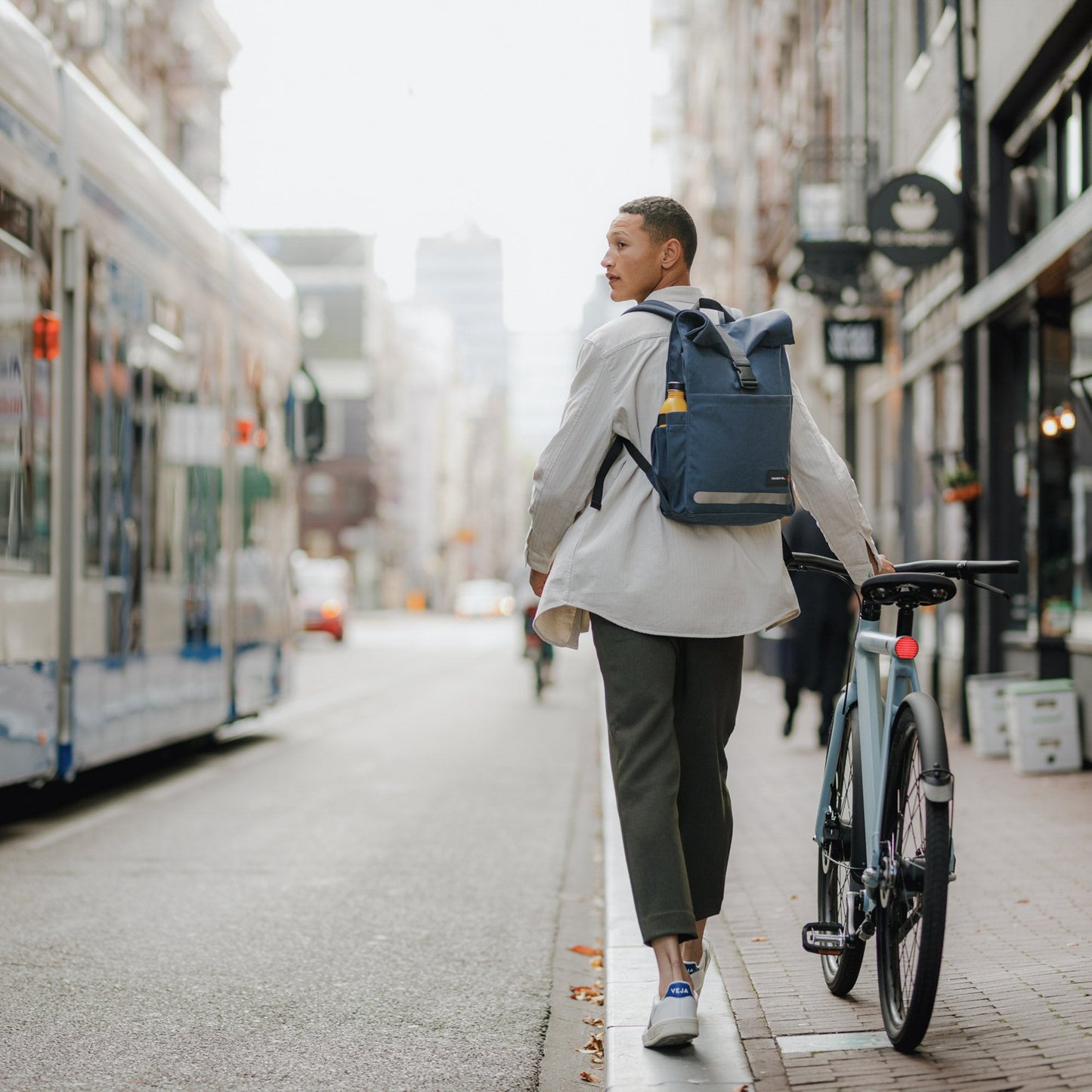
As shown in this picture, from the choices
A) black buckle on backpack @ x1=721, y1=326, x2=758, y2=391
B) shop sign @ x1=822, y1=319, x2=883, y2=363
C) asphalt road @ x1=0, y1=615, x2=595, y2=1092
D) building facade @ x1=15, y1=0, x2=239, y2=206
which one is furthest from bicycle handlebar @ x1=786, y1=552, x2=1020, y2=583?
building facade @ x1=15, y1=0, x2=239, y2=206

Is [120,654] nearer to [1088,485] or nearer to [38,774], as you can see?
[38,774]

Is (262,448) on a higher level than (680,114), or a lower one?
lower

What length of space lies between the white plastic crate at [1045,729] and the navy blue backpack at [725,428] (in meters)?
6.33

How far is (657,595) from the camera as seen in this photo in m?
3.79

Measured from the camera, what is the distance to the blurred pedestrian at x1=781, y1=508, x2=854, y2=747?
11188 mm

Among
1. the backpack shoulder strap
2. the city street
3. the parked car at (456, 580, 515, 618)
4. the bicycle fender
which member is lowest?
the parked car at (456, 580, 515, 618)

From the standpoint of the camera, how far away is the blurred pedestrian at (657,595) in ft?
12.4

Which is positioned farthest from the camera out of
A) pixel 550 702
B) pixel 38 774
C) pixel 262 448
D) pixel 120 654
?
pixel 550 702

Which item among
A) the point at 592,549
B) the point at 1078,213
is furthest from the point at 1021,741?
the point at 592,549

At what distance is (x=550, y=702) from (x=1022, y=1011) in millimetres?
14279

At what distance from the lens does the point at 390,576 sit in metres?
86.7

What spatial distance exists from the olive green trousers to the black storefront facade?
5.87 metres

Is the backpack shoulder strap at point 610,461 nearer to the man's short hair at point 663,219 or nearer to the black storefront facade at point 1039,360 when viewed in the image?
the man's short hair at point 663,219

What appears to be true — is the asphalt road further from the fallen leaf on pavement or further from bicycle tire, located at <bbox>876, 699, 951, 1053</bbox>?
bicycle tire, located at <bbox>876, 699, 951, 1053</bbox>
